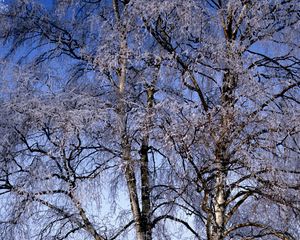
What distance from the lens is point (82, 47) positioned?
971cm

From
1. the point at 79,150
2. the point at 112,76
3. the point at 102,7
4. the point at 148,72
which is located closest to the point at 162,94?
the point at 148,72

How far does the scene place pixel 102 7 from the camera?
33.0 ft

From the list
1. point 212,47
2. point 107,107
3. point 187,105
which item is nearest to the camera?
point 187,105

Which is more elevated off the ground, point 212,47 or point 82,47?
point 82,47

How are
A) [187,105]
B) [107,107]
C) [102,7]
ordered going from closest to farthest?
1. [187,105]
2. [107,107]
3. [102,7]

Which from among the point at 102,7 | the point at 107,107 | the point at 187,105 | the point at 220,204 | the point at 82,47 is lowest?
the point at 220,204

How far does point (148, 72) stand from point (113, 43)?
0.71 meters

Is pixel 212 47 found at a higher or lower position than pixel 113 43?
lower

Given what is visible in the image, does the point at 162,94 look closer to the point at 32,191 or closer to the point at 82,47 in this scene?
the point at 82,47

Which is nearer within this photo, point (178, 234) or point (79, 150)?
point (79, 150)

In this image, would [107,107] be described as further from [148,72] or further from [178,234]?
[178,234]

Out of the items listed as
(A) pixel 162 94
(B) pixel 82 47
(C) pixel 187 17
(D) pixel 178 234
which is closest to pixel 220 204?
(D) pixel 178 234

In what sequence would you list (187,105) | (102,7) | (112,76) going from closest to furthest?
(187,105)
(112,76)
(102,7)

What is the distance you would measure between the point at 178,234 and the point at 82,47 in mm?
3541
